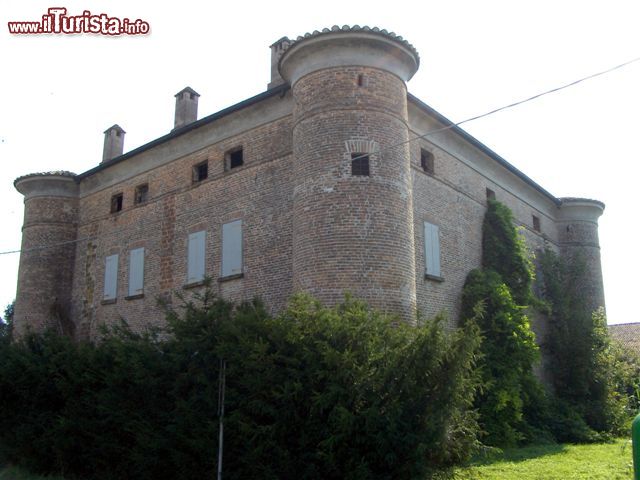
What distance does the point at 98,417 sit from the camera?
11867 mm

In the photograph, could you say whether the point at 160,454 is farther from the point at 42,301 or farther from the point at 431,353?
the point at 42,301

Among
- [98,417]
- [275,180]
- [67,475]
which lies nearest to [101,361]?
[98,417]

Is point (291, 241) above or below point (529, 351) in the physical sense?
above

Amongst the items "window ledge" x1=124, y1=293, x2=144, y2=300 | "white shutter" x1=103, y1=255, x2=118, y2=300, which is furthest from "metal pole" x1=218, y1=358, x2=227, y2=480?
"white shutter" x1=103, y1=255, x2=118, y2=300

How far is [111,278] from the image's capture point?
65.2ft

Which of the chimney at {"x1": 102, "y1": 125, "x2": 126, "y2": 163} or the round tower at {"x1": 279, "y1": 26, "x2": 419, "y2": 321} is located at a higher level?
the chimney at {"x1": 102, "y1": 125, "x2": 126, "y2": 163}

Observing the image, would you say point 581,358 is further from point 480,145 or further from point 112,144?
point 112,144

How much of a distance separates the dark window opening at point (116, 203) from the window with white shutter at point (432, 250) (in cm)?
1075

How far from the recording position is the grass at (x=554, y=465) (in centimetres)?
1115

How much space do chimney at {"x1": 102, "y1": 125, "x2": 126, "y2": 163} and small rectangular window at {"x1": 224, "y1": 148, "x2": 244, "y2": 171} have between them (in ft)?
25.2

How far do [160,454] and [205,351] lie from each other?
197 centimetres

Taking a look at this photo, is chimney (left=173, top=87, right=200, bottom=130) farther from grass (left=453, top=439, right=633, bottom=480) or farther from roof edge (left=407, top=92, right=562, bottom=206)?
grass (left=453, top=439, right=633, bottom=480)

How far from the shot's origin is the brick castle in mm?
13117

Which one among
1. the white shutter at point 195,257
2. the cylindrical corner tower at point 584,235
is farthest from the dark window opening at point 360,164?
the cylindrical corner tower at point 584,235
